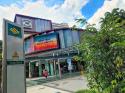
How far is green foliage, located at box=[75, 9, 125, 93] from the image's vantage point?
6426 mm

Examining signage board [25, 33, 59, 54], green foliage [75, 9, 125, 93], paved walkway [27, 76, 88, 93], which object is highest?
signage board [25, 33, 59, 54]

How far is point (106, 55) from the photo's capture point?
6664 mm

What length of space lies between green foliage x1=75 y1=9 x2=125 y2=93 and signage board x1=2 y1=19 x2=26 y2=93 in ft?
8.05

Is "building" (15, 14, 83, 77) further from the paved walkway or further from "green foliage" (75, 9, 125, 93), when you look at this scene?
"green foliage" (75, 9, 125, 93)

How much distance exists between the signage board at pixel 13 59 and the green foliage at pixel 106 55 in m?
2.45

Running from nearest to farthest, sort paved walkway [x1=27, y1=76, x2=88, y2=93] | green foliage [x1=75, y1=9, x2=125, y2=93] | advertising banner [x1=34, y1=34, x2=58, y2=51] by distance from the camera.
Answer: green foliage [x1=75, y1=9, x2=125, y2=93], paved walkway [x1=27, y1=76, x2=88, y2=93], advertising banner [x1=34, y1=34, x2=58, y2=51]

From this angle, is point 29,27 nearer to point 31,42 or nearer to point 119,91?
point 31,42

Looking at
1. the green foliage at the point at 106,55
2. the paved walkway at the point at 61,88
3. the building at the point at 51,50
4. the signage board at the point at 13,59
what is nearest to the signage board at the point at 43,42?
the building at the point at 51,50

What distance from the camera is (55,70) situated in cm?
3847

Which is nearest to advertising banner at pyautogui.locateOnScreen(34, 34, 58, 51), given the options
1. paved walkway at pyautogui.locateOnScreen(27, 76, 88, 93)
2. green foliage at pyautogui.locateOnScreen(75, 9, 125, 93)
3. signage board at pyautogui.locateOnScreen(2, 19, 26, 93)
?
paved walkway at pyautogui.locateOnScreen(27, 76, 88, 93)

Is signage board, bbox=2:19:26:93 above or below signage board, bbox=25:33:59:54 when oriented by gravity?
below

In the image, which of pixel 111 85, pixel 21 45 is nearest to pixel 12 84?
pixel 21 45

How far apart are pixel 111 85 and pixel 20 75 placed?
3381 millimetres

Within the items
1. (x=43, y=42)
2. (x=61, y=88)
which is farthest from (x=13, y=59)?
(x=43, y=42)
